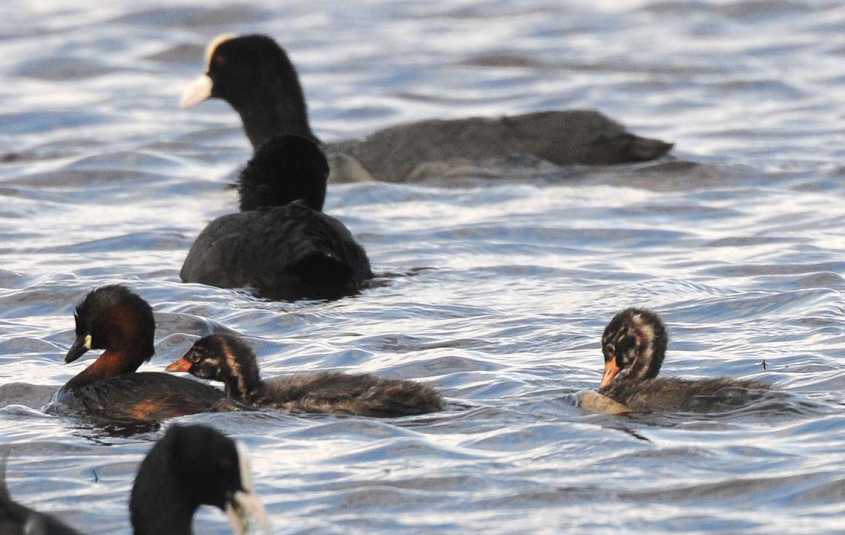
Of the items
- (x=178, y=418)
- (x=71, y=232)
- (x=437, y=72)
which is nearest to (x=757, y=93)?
(x=437, y=72)

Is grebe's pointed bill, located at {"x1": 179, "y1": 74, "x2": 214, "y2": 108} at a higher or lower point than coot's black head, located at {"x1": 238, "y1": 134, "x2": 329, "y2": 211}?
higher

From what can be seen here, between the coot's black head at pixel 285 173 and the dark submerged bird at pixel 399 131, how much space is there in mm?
3981

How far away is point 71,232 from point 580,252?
360 centimetres

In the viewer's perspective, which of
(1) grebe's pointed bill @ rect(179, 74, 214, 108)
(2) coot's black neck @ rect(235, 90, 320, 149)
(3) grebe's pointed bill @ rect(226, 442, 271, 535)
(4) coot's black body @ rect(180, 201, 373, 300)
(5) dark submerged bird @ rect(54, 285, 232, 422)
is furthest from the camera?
(1) grebe's pointed bill @ rect(179, 74, 214, 108)

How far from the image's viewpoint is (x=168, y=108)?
2159cm

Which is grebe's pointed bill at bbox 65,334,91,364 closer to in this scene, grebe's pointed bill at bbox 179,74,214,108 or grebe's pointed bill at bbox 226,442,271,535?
grebe's pointed bill at bbox 226,442,271,535

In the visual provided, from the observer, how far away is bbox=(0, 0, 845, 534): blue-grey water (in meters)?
8.30

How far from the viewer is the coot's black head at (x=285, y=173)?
42.3 feet

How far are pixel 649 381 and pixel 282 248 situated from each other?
3.25m

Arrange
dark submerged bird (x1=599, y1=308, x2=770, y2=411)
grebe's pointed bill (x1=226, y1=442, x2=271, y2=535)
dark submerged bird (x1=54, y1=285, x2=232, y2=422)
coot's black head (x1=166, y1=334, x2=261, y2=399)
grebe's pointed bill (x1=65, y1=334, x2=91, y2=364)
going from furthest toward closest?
grebe's pointed bill (x1=65, y1=334, x2=91, y2=364)
coot's black head (x1=166, y1=334, x2=261, y2=399)
dark submerged bird (x1=54, y1=285, x2=232, y2=422)
dark submerged bird (x1=599, y1=308, x2=770, y2=411)
grebe's pointed bill (x1=226, y1=442, x2=271, y2=535)

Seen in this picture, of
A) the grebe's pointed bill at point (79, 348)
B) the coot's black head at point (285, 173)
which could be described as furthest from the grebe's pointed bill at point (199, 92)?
the grebe's pointed bill at point (79, 348)

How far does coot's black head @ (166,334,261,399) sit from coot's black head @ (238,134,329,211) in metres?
3.29

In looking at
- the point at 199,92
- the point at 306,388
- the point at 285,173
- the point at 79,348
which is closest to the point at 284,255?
the point at 285,173

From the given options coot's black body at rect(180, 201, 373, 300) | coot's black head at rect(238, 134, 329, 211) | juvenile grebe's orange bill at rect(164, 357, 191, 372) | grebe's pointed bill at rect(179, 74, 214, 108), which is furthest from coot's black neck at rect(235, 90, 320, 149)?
juvenile grebe's orange bill at rect(164, 357, 191, 372)
